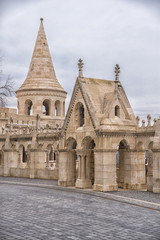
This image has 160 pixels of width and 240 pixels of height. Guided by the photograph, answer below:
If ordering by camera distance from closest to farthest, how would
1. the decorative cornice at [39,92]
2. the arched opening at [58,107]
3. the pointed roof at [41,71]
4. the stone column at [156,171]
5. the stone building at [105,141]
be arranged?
the stone column at [156,171]
the stone building at [105,141]
the decorative cornice at [39,92]
the pointed roof at [41,71]
the arched opening at [58,107]

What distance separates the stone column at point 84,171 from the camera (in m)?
21.8

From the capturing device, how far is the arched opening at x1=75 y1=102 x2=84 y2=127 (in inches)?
899

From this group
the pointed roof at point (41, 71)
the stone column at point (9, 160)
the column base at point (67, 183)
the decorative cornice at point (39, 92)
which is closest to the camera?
the column base at point (67, 183)

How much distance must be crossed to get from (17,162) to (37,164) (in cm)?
395

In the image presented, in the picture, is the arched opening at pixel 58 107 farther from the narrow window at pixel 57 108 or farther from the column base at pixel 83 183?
the column base at pixel 83 183

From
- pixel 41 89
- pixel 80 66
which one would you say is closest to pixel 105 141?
pixel 80 66

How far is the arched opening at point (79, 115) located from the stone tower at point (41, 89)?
21.2 meters

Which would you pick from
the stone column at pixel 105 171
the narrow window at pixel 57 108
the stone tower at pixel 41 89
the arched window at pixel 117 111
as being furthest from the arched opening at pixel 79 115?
the narrow window at pixel 57 108

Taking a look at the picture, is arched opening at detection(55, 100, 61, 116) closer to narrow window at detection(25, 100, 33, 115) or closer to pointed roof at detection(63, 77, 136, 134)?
narrow window at detection(25, 100, 33, 115)

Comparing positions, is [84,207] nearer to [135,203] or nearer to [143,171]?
[135,203]

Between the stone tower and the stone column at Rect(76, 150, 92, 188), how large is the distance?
22.2 meters

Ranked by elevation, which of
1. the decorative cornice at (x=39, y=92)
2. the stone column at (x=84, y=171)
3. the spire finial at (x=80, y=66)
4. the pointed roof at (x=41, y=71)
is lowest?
the stone column at (x=84, y=171)

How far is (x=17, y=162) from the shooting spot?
33.7 meters

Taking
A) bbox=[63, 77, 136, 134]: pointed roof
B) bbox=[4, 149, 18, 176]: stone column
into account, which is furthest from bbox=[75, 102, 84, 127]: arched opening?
bbox=[4, 149, 18, 176]: stone column
